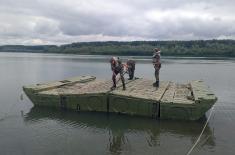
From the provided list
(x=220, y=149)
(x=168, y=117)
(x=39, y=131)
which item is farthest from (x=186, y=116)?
(x=39, y=131)

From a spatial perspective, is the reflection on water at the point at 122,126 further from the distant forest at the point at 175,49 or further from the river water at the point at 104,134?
the distant forest at the point at 175,49

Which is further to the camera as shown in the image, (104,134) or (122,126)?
(122,126)

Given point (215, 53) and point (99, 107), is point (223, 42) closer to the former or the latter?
point (215, 53)

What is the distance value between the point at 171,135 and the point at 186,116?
6.77ft

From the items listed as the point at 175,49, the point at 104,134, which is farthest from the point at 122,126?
the point at 175,49

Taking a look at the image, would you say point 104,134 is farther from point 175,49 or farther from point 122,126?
point 175,49

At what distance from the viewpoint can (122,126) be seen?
15.0 m

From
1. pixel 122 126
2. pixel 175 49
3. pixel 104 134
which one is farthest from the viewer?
pixel 175 49

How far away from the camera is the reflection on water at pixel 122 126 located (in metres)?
12.9

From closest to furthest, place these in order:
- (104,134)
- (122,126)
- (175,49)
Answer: (104,134)
(122,126)
(175,49)

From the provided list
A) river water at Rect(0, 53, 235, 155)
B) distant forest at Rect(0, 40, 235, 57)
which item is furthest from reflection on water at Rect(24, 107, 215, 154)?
distant forest at Rect(0, 40, 235, 57)

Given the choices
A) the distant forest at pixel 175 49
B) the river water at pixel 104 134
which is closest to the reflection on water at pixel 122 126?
the river water at pixel 104 134

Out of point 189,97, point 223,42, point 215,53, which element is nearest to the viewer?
point 189,97

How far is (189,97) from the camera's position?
16.7 meters
